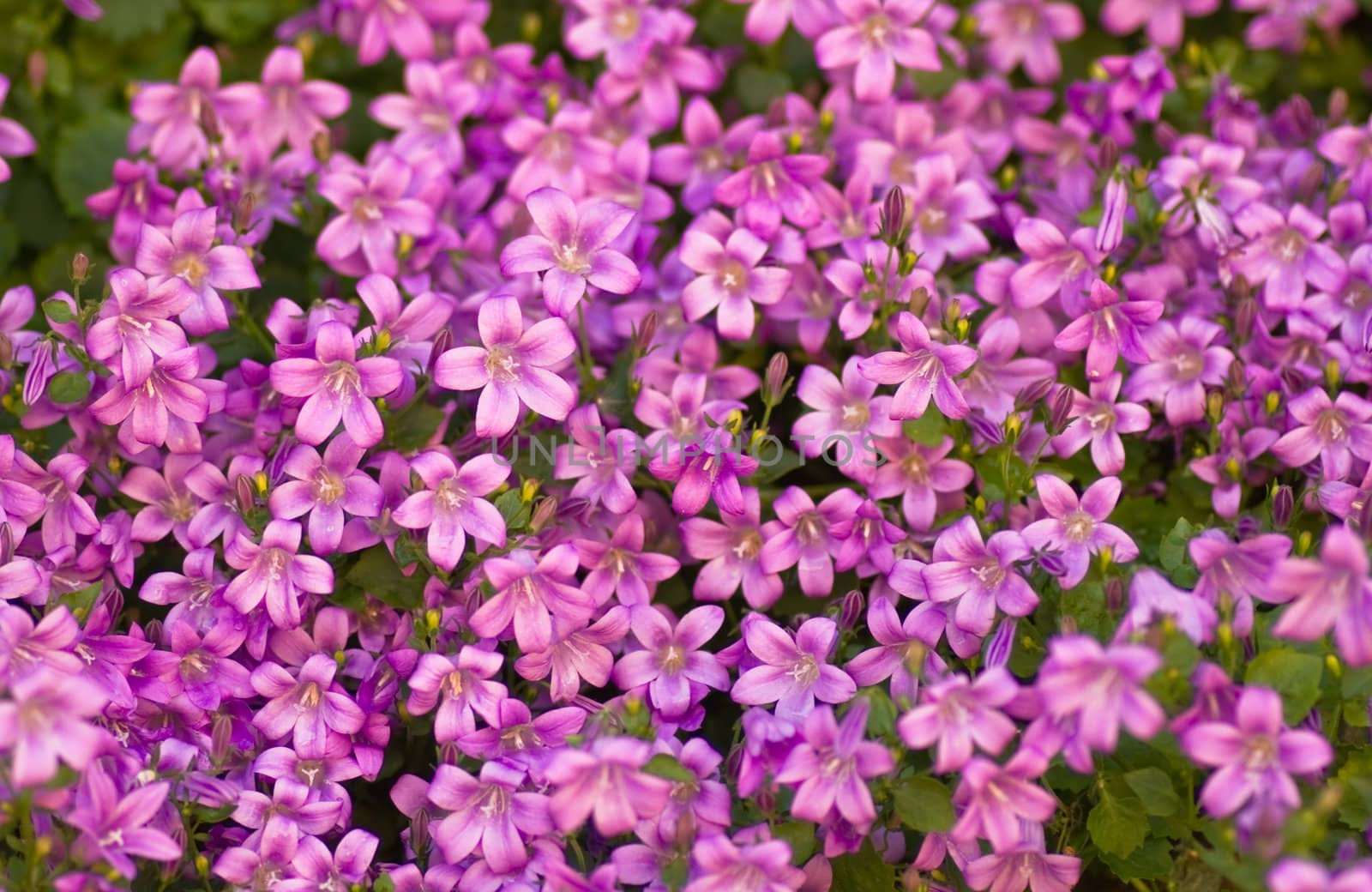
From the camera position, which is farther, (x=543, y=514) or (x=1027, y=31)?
(x=1027, y=31)

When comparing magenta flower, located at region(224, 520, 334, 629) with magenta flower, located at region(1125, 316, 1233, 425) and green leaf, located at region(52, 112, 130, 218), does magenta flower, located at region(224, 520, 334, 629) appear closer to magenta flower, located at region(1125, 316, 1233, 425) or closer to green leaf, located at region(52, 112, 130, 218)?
green leaf, located at region(52, 112, 130, 218)

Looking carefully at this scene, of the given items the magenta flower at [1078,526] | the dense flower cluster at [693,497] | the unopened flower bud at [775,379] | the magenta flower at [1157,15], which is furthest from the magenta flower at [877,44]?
the magenta flower at [1078,526]

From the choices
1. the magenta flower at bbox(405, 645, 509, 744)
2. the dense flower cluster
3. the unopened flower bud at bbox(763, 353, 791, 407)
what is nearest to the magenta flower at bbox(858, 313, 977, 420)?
the dense flower cluster

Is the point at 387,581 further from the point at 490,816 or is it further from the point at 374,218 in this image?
the point at 374,218

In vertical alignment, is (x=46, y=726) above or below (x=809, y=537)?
above

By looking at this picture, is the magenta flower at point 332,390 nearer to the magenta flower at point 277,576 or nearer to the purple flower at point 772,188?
the magenta flower at point 277,576

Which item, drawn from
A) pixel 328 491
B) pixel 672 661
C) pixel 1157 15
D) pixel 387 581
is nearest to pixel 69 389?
pixel 328 491
